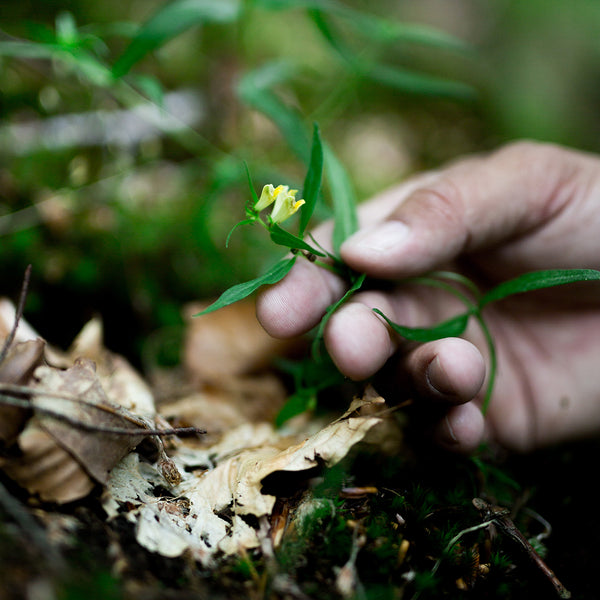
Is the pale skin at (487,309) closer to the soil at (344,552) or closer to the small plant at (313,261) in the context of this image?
the small plant at (313,261)

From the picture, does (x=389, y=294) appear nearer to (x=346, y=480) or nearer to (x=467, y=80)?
(x=346, y=480)

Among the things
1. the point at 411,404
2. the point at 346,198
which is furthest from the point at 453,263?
the point at 411,404

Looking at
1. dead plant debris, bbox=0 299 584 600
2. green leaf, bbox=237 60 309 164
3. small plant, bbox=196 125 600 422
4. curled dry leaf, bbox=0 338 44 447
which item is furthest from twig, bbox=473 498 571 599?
green leaf, bbox=237 60 309 164

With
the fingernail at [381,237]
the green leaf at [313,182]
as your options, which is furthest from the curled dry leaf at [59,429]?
the fingernail at [381,237]

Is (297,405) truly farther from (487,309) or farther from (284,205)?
(487,309)

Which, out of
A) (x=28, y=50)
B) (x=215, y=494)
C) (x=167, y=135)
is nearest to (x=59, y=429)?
(x=215, y=494)

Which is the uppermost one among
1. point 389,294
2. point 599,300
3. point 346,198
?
point 346,198
